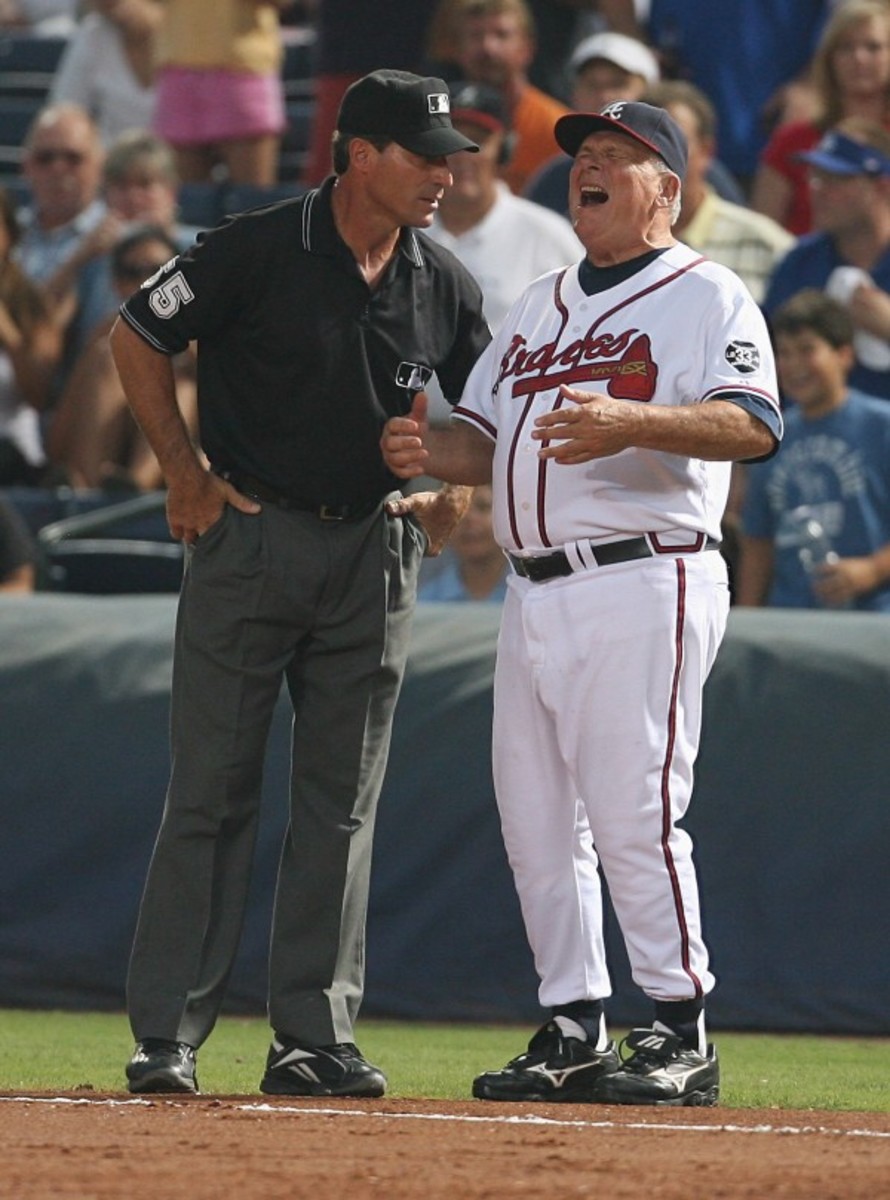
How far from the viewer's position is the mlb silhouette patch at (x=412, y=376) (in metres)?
5.24

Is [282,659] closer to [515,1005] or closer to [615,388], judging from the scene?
[615,388]

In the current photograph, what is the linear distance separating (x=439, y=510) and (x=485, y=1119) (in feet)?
5.10

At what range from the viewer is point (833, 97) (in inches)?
387

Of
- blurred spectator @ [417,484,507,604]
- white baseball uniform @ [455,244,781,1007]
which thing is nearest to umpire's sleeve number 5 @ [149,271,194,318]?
white baseball uniform @ [455,244,781,1007]

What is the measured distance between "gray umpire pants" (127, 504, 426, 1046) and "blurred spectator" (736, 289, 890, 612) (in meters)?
2.89

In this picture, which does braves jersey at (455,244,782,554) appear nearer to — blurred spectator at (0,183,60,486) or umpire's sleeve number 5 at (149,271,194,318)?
umpire's sleeve number 5 at (149,271,194,318)

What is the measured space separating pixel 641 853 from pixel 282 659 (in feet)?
3.25

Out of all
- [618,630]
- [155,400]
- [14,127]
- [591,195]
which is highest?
[591,195]

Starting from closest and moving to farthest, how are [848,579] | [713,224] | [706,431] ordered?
[706,431], [848,579], [713,224]

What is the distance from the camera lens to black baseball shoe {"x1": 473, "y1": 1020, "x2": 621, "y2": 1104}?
16.5ft

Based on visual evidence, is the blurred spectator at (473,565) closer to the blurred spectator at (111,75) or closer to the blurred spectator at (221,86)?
the blurred spectator at (221,86)

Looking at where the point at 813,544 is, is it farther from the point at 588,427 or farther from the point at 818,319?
the point at 588,427

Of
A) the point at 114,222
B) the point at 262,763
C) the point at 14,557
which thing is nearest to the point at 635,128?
the point at 262,763

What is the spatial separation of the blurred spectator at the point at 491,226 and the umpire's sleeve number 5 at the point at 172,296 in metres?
4.07
